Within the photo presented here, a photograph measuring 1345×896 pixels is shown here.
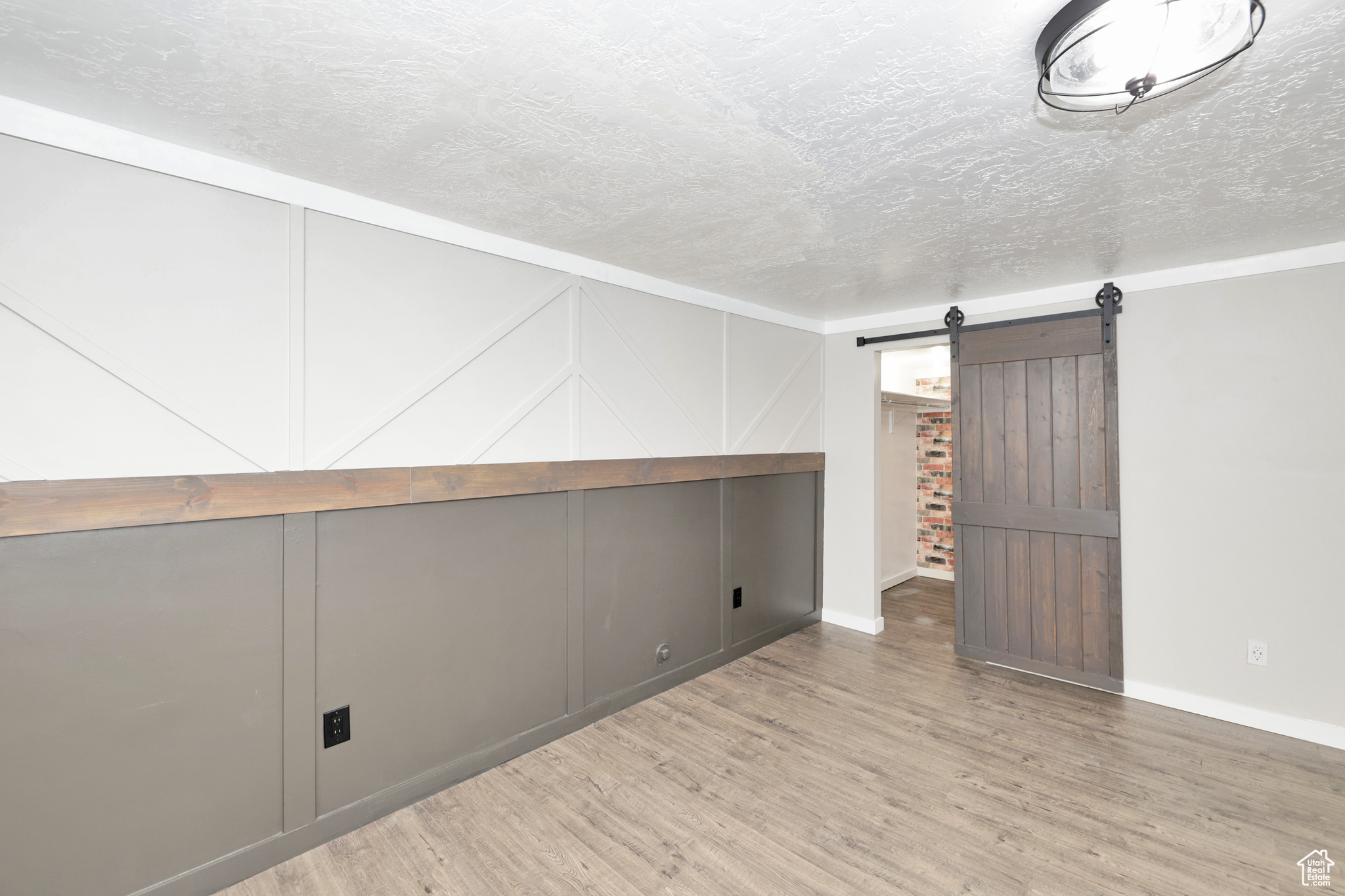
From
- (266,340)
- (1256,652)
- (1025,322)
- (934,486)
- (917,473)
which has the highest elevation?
(1025,322)

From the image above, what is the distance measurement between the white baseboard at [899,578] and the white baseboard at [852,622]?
111 centimetres

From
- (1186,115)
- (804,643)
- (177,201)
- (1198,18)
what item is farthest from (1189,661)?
(177,201)

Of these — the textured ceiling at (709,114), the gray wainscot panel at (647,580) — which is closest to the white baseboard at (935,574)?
the gray wainscot panel at (647,580)

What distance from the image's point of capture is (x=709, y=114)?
168 centimetres

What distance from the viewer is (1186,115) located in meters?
1.68

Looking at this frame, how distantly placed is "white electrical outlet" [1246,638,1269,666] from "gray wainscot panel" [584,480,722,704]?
2.89 metres

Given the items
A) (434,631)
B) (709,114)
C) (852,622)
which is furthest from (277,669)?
(852,622)

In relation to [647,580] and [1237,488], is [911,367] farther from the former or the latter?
[647,580]

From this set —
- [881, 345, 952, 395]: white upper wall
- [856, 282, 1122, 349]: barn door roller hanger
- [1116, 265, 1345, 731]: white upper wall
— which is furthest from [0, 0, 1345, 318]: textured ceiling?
[881, 345, 952, 395]: white upper wall

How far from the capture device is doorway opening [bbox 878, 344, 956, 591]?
19.1ft

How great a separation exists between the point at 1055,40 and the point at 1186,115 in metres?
0.75

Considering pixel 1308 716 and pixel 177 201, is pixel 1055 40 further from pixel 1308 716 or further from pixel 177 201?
pixel 1308 716

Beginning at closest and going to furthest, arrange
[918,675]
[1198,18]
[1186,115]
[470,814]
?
1. [1198,18]
2. [1186,115]
3. [470,814]
4. [918,675]

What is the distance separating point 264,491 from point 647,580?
198cm
